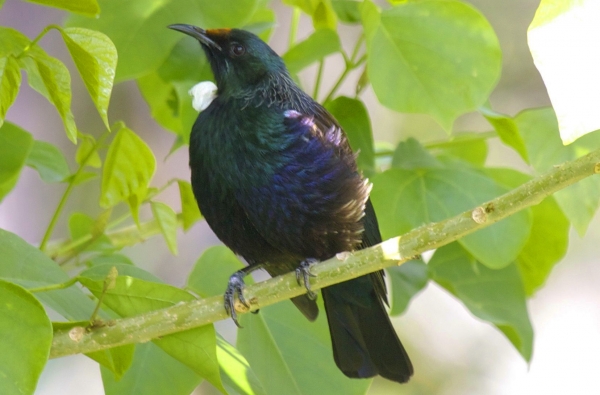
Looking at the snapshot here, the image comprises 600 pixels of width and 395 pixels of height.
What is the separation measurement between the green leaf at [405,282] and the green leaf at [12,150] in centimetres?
93

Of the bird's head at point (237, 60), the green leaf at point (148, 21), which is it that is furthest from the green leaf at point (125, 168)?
the bird's head at point (237, 60)

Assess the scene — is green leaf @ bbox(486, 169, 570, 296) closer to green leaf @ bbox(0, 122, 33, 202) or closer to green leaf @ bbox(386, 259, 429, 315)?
green leaf @ bbox(386, 259, 429, 315)

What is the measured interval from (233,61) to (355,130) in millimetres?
457

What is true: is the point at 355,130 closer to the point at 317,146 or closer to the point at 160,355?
the point at 317,146

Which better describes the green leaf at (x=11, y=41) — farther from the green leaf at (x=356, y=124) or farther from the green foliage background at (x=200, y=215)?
the green leaf at (x=356, y=124)

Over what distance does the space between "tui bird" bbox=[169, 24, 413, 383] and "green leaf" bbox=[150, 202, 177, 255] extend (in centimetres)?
13

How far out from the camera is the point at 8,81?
118 cm

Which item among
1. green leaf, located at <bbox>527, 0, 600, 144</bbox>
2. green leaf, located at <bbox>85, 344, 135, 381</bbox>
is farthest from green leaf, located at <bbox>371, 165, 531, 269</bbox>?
green leaf, located at <bbox>527, 0, 600, 144</bbox>

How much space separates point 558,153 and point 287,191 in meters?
0.65

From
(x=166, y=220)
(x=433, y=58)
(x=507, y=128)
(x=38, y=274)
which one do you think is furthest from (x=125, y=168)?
(x=507, y=128)

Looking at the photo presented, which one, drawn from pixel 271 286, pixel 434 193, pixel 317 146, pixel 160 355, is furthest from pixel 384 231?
pixel 160 355

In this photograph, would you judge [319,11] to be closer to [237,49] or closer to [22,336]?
[237,49]

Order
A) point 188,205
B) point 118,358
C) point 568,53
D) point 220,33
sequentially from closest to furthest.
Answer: point 568,53 < point 118,358 < point 188,205 < point 220,33

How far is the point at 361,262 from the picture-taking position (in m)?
1.31
